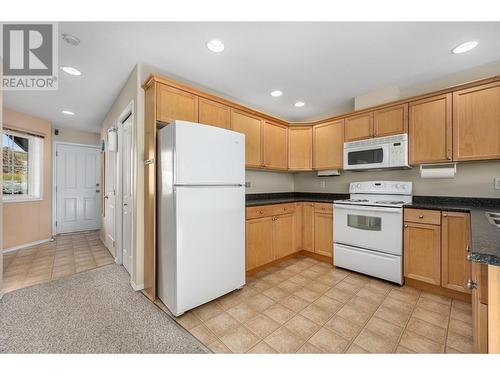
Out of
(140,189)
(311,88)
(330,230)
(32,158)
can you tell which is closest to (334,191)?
(330,230)

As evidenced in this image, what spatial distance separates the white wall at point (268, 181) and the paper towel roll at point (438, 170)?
2073 mm

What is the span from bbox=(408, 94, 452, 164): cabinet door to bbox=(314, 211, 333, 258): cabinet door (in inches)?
50.7

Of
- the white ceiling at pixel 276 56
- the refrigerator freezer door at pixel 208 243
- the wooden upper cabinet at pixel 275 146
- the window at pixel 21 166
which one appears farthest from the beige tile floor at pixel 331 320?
the window at pixel 21 166

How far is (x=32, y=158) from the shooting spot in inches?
161

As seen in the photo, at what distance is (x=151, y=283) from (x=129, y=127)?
1.87 metres

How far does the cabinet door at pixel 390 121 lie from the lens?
102 inches

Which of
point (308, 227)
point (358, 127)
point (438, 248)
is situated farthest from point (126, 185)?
point (438, 248)

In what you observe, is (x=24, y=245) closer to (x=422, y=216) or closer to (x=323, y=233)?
(x=323, y=233)

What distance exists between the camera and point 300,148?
3619 mm

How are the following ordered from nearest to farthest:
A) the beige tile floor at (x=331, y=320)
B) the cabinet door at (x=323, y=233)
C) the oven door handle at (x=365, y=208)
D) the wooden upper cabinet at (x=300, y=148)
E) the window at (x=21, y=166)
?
the beige tile floor at (x=331, y=320) < the oven door handle at (x=365, y=208) < the cabinet door at (x=323, y=233) < the wooden upper cabinet at (x=300, y=148) < the window at (x=21, y=166)

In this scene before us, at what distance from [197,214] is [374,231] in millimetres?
2131

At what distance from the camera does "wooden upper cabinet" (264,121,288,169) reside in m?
3.26

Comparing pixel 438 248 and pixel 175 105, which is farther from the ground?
pixel 175 105

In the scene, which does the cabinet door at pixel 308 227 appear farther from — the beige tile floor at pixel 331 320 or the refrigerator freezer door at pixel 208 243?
the refrigerator freezer door at pixel 208 243
